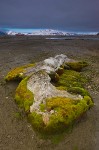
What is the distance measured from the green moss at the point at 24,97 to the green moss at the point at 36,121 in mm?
665

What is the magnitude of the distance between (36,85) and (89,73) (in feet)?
27.8

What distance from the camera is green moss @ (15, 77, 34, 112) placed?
1146cm

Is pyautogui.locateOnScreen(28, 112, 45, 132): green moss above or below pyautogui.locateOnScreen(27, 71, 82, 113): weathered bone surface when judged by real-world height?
below

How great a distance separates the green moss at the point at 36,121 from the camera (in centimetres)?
1002

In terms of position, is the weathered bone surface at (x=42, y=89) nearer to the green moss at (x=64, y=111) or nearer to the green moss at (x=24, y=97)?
the green moss at (x=24, y=97)

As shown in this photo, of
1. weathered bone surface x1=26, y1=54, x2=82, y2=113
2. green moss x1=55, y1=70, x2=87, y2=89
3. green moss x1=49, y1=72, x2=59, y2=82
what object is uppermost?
weathered bone surface x1=26, y1=54, x2=82, y2=113

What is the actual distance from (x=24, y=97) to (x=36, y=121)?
6.78 ft

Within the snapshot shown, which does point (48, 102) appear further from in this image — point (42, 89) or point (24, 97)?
point (24, 97)

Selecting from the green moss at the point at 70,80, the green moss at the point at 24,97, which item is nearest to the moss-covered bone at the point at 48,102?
the green moss at the point at 24,97

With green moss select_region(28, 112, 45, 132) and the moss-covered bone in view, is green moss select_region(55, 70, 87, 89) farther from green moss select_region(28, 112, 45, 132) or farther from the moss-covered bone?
green moss select_region(28, 112, 45, 132)

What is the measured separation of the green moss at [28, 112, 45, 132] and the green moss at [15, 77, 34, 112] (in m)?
0.67

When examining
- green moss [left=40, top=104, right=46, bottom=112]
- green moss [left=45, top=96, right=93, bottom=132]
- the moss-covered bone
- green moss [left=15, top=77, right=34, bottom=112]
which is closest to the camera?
green moss [left=45, top=96, right=93, bottom=132]

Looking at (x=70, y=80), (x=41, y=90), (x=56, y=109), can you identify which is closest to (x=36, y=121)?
(x=56, y=109)

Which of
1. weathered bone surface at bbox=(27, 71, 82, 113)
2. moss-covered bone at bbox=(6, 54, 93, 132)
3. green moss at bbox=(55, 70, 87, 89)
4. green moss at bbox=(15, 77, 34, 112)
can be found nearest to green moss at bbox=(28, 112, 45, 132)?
moss-covered bone at bbox=(6, 54, 93, 132)
